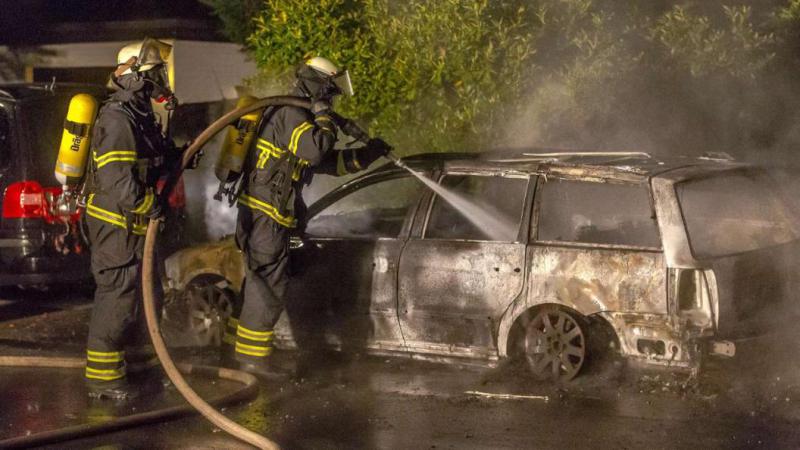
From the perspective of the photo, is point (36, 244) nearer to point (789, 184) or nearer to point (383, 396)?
point (383, 396)

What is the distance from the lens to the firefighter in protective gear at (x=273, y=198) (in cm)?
786

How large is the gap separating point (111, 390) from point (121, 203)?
47.8 inches

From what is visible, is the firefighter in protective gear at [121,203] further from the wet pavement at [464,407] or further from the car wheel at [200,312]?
the car wheel at [200,312]

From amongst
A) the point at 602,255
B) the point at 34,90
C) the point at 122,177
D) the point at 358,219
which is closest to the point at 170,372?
the point at 122,177

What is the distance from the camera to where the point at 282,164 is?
7.86m

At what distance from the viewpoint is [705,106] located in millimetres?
10977

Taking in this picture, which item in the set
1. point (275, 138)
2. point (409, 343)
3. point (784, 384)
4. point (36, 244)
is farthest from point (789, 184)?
point (36, 244)

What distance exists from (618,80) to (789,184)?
2.75 metres

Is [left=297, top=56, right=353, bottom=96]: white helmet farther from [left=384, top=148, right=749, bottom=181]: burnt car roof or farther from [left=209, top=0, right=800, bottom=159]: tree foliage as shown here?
[left=209, top=0, right=800, bottom=159]: tree foliage

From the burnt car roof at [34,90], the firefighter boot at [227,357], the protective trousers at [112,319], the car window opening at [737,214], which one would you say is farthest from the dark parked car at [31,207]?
the car window opening at [737,214]

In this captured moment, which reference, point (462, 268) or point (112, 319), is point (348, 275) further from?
point (112, 319)

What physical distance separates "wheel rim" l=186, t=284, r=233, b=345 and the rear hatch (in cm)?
334

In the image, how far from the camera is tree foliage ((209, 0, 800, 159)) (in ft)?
34.4

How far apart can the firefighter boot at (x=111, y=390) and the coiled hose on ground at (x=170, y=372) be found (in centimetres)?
46
